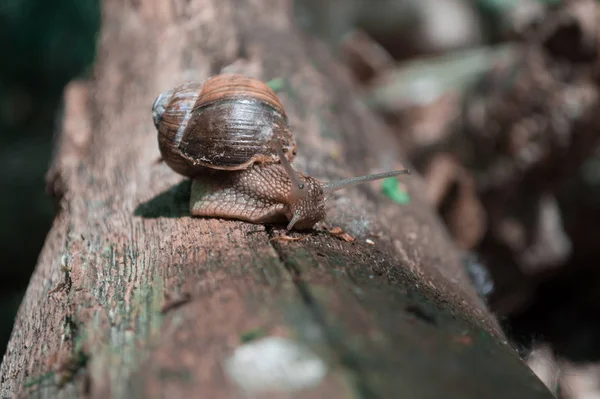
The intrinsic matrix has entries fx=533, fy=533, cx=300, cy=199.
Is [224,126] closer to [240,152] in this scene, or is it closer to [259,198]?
[240,152]

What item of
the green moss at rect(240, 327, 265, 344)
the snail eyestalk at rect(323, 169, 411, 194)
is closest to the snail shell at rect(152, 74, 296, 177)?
the snail eyestalk at rect(323, 169, 411, 194)

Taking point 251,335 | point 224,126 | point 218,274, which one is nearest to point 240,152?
point 224,126

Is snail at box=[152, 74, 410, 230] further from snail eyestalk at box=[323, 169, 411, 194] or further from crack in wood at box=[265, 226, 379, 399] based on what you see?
crack in wood at box=[265, 226, 379, 399]

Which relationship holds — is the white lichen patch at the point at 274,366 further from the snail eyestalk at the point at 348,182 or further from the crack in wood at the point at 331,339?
the snail eyestalk at the point at 348,182

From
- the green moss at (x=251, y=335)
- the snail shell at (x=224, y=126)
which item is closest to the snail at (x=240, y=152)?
the snail shell at (x=224, y=126)

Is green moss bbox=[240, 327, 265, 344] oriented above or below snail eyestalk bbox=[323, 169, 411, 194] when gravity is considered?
above

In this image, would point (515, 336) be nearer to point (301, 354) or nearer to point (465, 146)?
point (301, 354)

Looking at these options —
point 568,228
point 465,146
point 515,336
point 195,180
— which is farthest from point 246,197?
point 568,228
